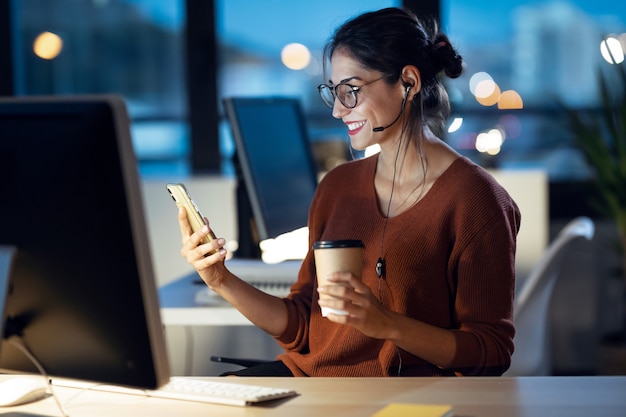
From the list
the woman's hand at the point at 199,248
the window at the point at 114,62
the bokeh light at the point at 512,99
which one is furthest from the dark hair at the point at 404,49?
the window at the point at 114,62

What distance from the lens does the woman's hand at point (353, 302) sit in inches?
57.7

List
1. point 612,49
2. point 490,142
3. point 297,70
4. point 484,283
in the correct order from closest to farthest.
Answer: point 484,283 → point 612,49 → point 490,142 → point 297,70

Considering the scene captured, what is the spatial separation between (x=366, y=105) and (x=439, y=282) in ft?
1.35

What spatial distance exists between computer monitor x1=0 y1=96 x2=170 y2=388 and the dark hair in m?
0.91

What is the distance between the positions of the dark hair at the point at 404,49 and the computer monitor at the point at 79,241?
91 cm

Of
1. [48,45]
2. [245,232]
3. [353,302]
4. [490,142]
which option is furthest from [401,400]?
[48,45]

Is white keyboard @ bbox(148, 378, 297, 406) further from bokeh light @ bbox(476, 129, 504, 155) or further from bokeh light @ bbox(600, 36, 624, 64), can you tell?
bokeh light @ bbox(476, 129, 504, 155)

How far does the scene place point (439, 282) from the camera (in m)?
1.89

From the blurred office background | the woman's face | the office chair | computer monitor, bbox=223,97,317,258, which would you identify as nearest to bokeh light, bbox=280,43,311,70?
the blurred office background

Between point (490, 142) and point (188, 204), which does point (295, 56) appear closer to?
point (490, 142)

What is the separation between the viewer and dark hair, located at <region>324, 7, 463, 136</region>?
1991 millimetres

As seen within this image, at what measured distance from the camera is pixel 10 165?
1236 millimetres

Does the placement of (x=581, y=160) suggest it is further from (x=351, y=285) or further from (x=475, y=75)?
(x=351, y=285)

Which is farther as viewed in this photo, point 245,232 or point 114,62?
point 114,62
